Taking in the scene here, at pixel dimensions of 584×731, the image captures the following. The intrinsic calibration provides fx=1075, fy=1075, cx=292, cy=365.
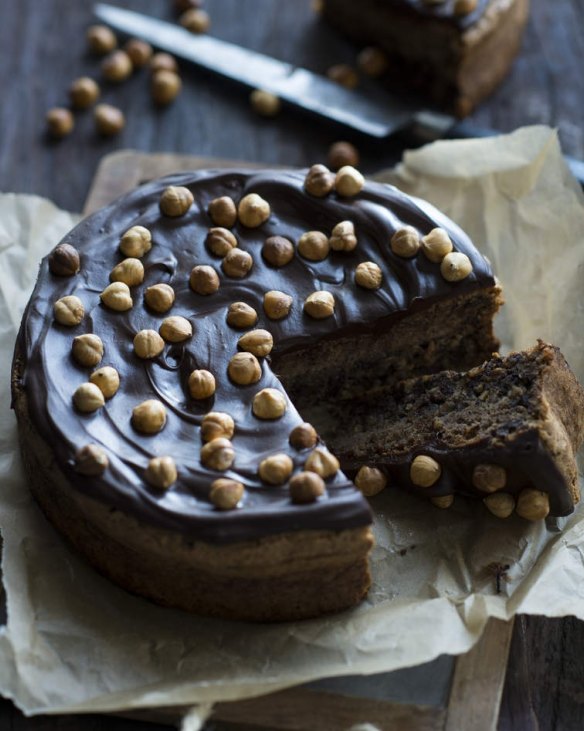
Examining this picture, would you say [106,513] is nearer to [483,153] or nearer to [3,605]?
Result: [3,605]

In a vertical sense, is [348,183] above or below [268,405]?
above

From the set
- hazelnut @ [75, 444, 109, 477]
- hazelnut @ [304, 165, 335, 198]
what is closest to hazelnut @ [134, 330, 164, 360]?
hazelnut @ [75, 444, 109, 477]

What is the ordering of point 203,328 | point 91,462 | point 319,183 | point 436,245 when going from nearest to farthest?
1. point 91,462
2. point 203,328
3. point 436,245
4. point 319,183

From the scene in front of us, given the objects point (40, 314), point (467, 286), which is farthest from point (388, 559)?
point (40, 314)

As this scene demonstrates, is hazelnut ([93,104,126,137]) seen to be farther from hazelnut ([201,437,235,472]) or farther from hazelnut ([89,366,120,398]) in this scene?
hazelnut ([201,437,235,472])

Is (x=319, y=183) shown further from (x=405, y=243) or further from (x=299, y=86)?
(x=299, y=86)

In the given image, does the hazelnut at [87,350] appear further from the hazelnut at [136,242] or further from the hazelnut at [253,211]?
the hazelnut at [253,211]

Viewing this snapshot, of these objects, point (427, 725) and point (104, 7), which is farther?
Result: point (104, 7)

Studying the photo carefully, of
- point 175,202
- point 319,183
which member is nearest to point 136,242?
point 175,202
